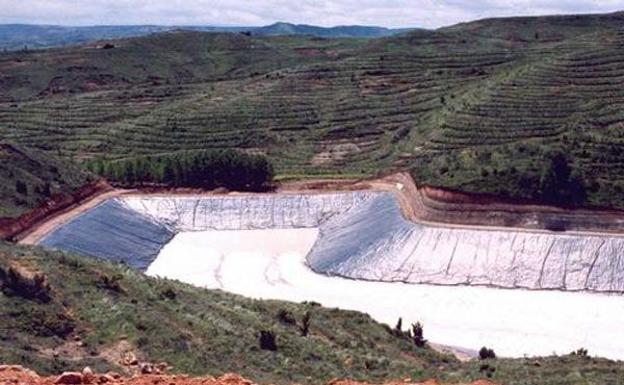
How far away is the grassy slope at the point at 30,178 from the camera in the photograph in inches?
2079

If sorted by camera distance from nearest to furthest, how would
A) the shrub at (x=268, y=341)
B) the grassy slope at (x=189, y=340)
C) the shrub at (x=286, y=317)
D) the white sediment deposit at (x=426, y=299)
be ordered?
the grassy slope at (x=189, y=340) → the shrub at (x=268, y=341) → the shrub at (x=286, y=317) → the white sediment deposit at (x=426, y=299)

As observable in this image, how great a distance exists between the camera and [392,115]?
79.5 meters

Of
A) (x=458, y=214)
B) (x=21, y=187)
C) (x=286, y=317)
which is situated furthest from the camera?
(x=21, y=187)

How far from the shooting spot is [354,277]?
48.2m

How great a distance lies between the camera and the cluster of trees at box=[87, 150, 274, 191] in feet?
208

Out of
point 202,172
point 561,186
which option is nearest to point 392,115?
point 202,172

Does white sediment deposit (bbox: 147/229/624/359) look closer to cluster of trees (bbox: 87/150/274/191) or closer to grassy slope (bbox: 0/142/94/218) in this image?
cluster of trees (bbox: 87/150/274/191)

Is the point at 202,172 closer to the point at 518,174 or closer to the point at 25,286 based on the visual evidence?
the point at 518,174

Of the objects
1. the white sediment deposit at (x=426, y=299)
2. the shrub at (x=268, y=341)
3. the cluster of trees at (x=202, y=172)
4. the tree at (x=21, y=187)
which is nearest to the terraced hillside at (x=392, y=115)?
the cluster of trees at (x=202, y=172)

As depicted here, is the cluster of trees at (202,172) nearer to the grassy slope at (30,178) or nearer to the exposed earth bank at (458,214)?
the grassy slope at (30,178)

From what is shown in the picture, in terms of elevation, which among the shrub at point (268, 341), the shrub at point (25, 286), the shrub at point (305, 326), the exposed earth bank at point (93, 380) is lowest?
the shrub at point (305, 326)

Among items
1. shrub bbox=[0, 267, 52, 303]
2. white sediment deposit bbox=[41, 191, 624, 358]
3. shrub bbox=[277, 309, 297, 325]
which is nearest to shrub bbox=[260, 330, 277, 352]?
shrub bbox=[277, 309, 297, 325]

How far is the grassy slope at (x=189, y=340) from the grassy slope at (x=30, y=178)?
22985mm

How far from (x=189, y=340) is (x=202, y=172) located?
40.6m
